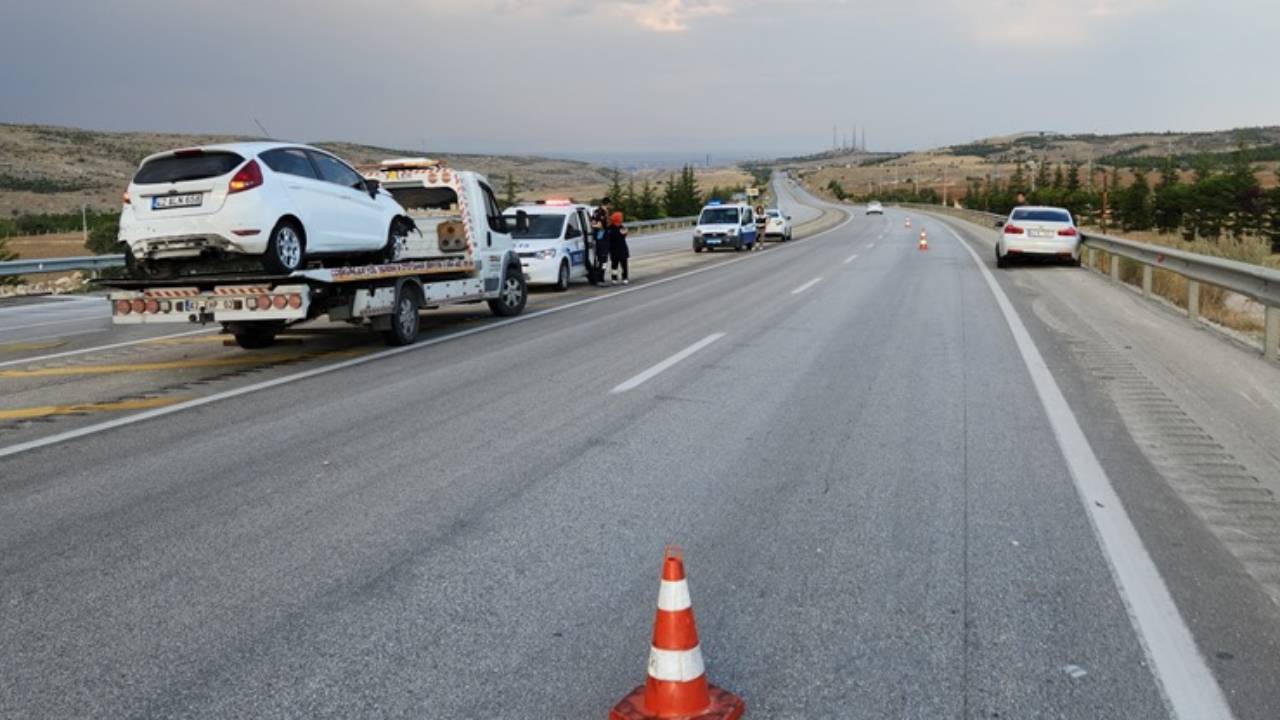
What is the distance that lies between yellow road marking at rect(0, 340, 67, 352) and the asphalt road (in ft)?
19.2

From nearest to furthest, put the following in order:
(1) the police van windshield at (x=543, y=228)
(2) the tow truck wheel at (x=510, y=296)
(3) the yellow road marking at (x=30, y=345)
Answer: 1. (3) the yellow road marking at (x=30, y=345)
2. (2) the tow truck wheel at (x=510, y=296)
3. (1) the police van windshield at (x=543, y=228)

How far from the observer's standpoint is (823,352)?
11.0 m

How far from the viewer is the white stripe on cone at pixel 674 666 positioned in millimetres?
3010

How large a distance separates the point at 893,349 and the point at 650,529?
6.76 meters

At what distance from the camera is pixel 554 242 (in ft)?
71.2

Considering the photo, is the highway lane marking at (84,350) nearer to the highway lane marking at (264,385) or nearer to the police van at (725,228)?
the highway lane marking at (264,385)

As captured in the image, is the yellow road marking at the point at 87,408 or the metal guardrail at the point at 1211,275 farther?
the metal guardrail at the point at 1211,275

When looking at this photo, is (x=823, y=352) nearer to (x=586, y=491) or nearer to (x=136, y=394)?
(x=586, y=491)

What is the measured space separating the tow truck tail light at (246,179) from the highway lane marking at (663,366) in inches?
171

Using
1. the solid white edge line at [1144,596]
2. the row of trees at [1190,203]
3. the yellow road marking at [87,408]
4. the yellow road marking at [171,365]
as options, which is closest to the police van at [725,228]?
the yellow road marking at [171,365]

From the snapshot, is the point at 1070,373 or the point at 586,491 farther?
the point at 1070,373

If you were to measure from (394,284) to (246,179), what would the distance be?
2416 mm

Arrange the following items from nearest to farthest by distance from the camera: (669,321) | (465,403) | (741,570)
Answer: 1. (741,570)
2. (465,403)
3. (669,321)

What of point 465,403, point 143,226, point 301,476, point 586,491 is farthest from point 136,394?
point 586,491
